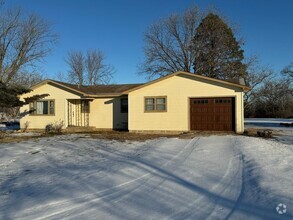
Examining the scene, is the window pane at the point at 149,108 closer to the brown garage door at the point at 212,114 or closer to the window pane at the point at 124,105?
the window pane at the point at 124,105

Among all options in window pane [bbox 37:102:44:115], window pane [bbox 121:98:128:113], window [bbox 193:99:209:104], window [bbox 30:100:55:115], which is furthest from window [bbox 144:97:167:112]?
window pane [bbox 37:102:44:115]

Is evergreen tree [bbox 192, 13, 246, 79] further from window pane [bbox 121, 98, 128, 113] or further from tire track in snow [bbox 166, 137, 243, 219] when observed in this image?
tire track in snow [bbox 166, 137, 243, 219]

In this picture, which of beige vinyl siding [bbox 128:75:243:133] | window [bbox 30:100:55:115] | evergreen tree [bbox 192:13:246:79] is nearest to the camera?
beige vinyl siding [bbox 128:75:243:133]

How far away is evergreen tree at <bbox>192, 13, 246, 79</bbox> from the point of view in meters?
33.6

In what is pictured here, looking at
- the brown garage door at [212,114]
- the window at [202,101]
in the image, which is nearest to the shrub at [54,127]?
the brown garage door at [212,114]

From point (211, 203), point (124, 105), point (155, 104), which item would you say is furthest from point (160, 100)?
point (211, 203)

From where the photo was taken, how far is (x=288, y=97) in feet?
159

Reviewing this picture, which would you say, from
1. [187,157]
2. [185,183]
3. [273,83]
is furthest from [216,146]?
[273,83]

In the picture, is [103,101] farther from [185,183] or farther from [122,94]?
[185,183]

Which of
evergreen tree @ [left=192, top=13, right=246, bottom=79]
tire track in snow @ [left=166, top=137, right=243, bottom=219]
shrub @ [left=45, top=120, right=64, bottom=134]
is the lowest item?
tire track in snow @ [left=166, top=137, right=243, bottom=219]

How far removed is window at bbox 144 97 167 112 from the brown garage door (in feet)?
6.32

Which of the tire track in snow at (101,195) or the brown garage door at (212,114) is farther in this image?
the brown garage door at (212,114)

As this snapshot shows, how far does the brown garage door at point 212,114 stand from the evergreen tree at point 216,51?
58.2ft

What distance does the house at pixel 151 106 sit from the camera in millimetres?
16547
